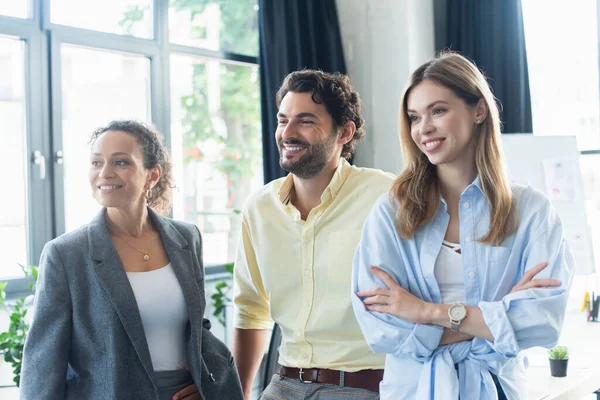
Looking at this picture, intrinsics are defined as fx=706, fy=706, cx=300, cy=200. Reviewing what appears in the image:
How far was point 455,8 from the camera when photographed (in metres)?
4.83

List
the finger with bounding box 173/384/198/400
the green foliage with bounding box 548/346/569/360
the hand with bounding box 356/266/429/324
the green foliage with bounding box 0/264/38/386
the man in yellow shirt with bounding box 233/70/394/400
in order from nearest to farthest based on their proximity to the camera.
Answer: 1. the hand with bounding box 356/266/429/324
2. the finger with bounding box 173/384/198/400
3. the man in yellow shirt with bounding box 233/70/394/400
4. the green foliage with bounding box 548/346/569/360
5. the green foliage with bounding box 0/264/38/386

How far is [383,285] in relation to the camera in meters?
1.81

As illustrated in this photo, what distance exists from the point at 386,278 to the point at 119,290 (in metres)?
0.70

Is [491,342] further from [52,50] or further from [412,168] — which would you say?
[52,50]

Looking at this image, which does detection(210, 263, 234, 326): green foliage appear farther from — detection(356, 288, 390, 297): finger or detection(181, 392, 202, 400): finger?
detection(356, 288, 390, 297): finger

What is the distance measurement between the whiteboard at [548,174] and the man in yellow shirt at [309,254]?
1.73 meters

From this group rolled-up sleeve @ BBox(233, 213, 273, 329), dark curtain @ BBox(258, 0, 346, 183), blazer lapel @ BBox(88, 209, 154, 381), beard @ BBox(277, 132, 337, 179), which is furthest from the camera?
dark curtain @ BBox(258, 0, 346, 183)

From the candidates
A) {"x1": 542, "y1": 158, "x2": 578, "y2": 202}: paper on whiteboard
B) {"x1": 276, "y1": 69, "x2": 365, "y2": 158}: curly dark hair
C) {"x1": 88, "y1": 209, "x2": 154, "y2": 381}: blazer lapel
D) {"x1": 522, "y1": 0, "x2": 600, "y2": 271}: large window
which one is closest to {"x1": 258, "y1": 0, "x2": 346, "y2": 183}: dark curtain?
{"x1": 522, "y1": 0, "x2": 600, "y2": 271}: large window

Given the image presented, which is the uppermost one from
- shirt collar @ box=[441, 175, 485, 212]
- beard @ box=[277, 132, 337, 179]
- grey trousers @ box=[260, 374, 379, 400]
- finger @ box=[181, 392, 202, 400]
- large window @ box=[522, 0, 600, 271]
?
large window @ box=[522, 0, 600, 271]

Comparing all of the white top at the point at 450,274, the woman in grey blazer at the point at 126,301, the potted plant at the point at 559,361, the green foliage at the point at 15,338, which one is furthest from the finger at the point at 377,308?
the green foliage at the point at 15,338

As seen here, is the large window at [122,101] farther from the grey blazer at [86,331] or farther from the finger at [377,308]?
the finger at [377,308]

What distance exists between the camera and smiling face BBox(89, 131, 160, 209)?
1.98m

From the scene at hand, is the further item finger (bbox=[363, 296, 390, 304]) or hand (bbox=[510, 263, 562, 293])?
finger (bbox=[363, 296, 390, 304])

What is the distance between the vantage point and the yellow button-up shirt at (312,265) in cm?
208
